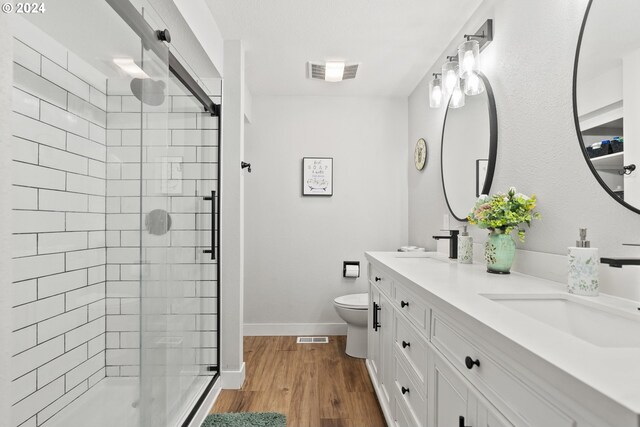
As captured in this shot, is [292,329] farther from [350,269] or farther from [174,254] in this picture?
[174,254]

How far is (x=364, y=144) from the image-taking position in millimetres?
3477

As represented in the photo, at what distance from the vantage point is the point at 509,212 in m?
1.47

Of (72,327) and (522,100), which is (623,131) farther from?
(72,327)

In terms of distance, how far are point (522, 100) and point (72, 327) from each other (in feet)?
6.33

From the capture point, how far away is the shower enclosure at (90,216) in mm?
877

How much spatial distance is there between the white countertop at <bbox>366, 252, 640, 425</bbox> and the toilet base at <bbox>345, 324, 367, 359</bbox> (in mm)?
1545

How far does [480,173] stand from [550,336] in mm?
1449

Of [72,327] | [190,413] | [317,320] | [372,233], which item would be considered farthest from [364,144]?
[72,327]

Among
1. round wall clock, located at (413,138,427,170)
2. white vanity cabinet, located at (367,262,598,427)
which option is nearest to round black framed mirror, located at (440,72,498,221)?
round wall clock, located at (413,138,427,170)

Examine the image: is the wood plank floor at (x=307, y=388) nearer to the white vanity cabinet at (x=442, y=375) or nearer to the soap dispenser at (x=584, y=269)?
the white vanity cabinet at (x=442, y=375)

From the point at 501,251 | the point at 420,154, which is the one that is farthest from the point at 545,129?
the point at 420,154

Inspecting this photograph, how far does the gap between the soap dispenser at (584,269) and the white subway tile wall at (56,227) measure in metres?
1.47

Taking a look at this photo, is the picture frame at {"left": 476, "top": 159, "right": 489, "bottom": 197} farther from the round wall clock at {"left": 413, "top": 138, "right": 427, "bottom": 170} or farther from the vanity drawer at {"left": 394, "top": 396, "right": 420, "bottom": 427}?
the vanity drawer at {"left": 394, "top": 396, "right": 420, "bottom": 427}

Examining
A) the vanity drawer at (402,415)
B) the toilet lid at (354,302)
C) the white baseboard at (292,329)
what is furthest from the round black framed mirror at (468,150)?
the white baseboard at (292,329)
